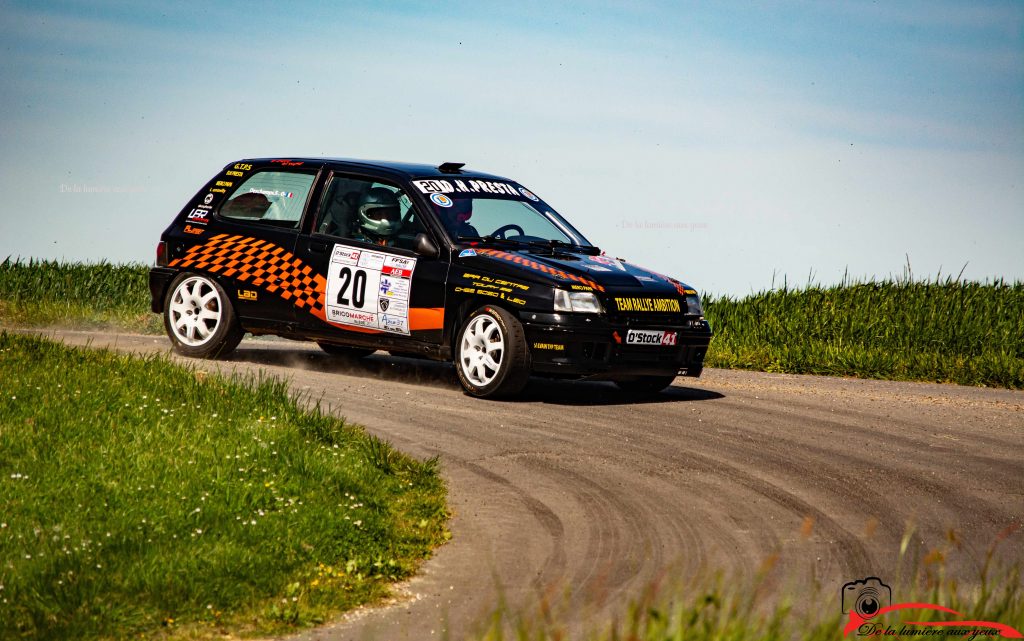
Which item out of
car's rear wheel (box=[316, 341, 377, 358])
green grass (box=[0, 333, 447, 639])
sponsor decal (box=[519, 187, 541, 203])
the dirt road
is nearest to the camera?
green grass (box=[0, 333, 447, 639])

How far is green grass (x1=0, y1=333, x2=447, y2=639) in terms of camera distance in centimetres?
547

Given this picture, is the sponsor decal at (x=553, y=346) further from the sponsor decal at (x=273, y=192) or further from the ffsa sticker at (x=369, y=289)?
the sponsor decal at (x=273, y=192)

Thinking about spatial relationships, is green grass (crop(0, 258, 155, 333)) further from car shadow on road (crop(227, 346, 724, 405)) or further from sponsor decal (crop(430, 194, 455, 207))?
sponsor decal (crop(430, 194, 455, 207))

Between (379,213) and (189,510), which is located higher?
(379,213)

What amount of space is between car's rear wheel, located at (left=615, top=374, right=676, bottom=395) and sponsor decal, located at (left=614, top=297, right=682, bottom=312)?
0.78 metres

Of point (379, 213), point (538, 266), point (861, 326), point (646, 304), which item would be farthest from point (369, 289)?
point (861, 326)

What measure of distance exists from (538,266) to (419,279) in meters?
1.10

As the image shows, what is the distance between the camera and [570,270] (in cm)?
1092

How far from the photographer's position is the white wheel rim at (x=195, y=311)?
41.2ft

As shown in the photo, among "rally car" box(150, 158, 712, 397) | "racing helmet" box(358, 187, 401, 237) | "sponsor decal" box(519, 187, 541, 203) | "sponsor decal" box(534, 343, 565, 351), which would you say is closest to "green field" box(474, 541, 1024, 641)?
"sponsor decal" box(534, 343, 565, 351)

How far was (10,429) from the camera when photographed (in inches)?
297

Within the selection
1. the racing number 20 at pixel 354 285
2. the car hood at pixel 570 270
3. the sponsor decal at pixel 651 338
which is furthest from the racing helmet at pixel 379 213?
the sponsor decal at pixel 651 338

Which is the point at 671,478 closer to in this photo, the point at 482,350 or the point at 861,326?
the point at 482,350

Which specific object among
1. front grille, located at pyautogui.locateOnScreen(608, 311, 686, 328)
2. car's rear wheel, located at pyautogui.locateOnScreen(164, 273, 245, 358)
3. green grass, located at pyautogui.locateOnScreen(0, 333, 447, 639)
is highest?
front grille, located at pyautogui.locateOnScreen(608, 311, 686, 328)
